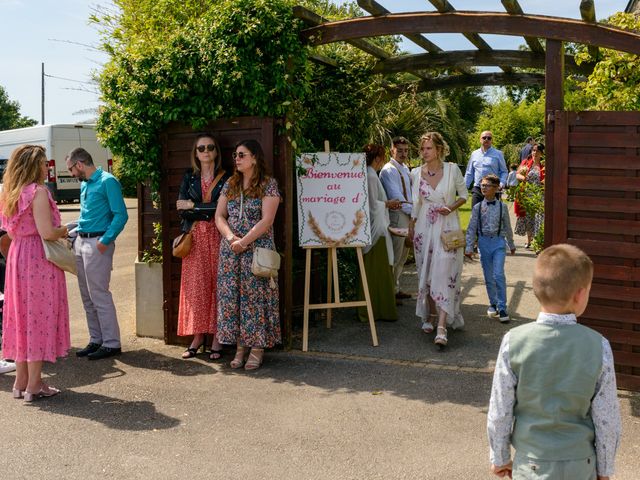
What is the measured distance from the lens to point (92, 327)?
7219mm

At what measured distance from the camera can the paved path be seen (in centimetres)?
443

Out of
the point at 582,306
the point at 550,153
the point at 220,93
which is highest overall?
the point at 220,93

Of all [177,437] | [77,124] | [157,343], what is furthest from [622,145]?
[77,124]

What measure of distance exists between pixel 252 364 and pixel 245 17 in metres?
3.10

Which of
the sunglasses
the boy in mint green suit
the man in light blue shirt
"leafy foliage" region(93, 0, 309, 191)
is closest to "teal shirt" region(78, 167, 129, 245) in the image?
"leafy foliage" region(93, 0, 309, 191)

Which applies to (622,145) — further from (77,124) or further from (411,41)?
(77,124)

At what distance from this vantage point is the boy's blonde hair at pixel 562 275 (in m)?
2.63

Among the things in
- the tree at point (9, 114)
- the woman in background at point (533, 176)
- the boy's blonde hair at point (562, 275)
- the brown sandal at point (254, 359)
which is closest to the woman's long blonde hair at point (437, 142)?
the brown sandal at point (254, 359)

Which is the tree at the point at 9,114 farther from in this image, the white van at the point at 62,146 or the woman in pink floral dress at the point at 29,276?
the woman in pink floral dress at the point at 29,276

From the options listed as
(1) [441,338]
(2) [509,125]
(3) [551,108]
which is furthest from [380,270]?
(2) [509,125]

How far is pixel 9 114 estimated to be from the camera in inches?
2790

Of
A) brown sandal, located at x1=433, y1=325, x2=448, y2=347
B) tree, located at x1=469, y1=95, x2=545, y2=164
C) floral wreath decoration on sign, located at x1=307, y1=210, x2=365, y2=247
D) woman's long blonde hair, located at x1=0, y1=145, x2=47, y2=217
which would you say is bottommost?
brown sandal, located at x1=433, y1=325, x2=448, y2=347

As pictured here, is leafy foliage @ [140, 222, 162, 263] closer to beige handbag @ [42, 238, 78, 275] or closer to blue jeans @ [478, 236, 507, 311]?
beige handbag @ [42, 238, 78, 275]

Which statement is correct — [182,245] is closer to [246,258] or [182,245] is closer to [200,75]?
[246,258]
